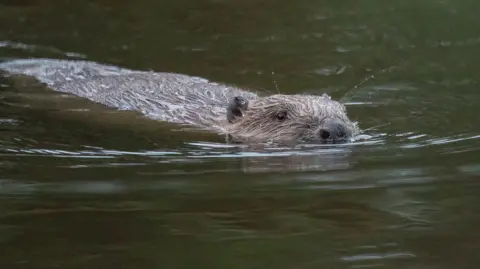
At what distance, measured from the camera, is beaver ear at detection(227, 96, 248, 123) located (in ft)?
21.8

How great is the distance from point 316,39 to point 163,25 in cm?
187

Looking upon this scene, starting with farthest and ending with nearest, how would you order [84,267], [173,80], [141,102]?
[173,80]
[141,102]
[84,267]

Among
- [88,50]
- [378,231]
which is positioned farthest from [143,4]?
[378,231]

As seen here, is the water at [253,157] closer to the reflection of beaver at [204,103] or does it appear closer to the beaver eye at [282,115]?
the reflection of beaver at [204,103]

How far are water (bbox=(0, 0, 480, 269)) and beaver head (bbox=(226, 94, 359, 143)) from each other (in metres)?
0.20

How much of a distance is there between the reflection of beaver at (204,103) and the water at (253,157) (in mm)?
206

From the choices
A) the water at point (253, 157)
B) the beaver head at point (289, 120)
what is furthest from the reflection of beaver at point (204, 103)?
the water at point (253, 157)

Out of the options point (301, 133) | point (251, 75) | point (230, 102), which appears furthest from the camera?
point (251, 75)

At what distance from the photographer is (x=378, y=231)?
3598 millimetres

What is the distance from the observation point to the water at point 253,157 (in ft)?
11.3

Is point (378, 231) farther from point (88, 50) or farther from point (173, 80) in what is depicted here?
point (88, 50)

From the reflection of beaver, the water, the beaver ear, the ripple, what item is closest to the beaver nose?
the reflection of beaver

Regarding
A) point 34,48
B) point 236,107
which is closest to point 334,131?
point 236,107

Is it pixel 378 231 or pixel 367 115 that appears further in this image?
pixel 367 115
